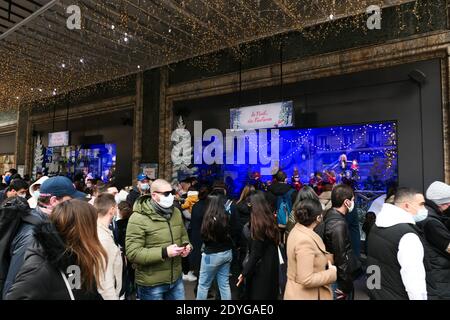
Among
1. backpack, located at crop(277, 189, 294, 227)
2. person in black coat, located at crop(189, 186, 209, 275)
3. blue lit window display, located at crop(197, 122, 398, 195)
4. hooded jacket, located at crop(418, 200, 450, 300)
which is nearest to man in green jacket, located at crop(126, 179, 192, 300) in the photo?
person in black coat, located at crop(189, 186, 209, 275)

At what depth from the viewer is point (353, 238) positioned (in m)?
5.21

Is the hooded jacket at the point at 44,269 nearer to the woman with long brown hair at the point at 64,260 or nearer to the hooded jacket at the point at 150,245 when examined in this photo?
the woman with long brown hair at the point at 64,260

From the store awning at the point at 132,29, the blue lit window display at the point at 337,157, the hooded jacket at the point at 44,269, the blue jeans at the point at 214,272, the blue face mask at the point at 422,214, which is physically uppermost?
the store awning at the point at 132,29

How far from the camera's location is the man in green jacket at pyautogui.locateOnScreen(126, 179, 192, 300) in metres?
2.89

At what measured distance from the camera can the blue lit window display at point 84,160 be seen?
11836mm

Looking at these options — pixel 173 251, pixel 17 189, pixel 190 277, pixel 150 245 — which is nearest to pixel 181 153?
pixel 190 277

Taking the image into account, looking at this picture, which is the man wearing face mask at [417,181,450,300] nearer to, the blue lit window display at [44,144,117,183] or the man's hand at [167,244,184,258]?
the man's hand at [167,244,184,258]

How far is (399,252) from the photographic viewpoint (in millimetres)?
2221

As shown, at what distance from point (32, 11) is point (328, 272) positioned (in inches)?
294

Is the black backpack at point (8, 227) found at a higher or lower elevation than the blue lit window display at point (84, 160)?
lower

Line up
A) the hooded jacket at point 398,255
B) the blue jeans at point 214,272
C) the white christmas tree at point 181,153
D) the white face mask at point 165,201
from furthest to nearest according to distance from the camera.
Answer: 1. the white christmas tree at point 181,153
2. the blue jeans at point 214,272
3. the white face mask at point 165,201
4. the hooded jacket at point 398,255

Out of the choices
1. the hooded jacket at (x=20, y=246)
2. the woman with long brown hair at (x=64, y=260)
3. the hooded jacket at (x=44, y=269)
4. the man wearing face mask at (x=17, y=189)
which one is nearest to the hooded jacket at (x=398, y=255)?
the woman with long brown hair at (x=64, y=260)

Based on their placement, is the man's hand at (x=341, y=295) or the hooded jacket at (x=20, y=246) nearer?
the hooded jacket at (x=20, y=246)

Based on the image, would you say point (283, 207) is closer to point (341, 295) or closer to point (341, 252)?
point (341, 295)
